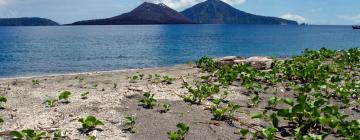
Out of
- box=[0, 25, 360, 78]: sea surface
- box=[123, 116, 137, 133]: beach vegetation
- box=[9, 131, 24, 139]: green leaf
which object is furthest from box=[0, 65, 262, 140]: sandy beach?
box=[0, 25, 360, 78]: sea surface

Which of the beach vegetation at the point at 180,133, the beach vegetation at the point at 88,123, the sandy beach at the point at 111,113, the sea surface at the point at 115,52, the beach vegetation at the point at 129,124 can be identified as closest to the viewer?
the beach vegetation at the point at 180,133

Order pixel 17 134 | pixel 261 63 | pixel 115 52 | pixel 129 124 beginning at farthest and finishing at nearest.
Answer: pixel 115 52 < pixel 261 63 < pixel 129 124 < pixel 17 134

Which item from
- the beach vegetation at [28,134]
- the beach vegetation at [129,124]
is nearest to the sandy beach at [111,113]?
the beach vegetation at [129,124]

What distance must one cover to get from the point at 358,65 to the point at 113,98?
1271 centimetres

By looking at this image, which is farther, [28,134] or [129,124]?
[129,124]

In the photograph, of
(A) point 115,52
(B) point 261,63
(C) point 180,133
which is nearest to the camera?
(C) point 180,133

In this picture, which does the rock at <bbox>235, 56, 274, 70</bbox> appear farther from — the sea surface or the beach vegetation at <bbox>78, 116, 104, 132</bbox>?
the sea surface

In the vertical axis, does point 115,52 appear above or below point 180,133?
below

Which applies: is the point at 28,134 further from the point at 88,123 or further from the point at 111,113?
the point at 111,113

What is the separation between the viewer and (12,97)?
14656 millimetres

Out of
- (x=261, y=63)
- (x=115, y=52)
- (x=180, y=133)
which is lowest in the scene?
(x=115, y=52)

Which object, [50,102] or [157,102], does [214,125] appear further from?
[50,102]

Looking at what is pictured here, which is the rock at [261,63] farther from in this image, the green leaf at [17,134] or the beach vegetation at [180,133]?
the green leaf at [17,134]

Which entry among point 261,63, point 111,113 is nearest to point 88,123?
point 111,113
